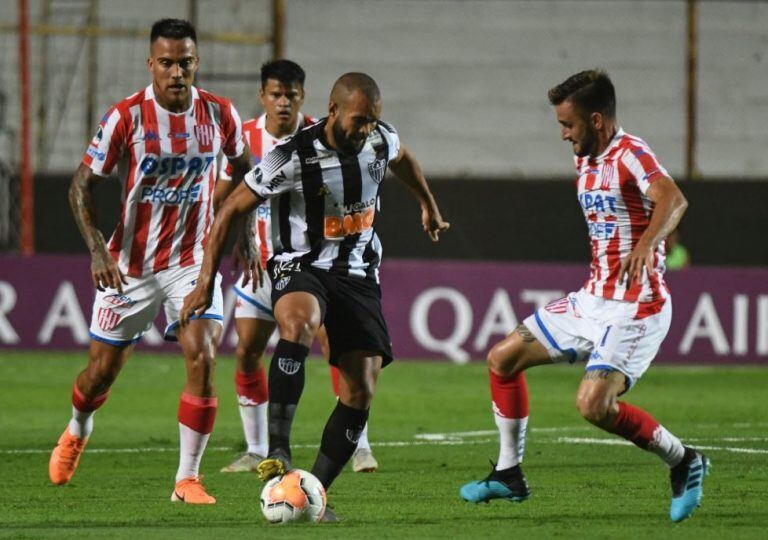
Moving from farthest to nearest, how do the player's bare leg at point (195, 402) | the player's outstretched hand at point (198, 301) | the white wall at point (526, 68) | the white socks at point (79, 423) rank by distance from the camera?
the white wall at point (526, 68) < the white socks at point (79, 423) < the player's bare leg at point (195, 402) < the player's outstretched hand at point (198, 301)

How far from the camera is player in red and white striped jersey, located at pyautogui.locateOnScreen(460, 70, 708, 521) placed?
6.81 m

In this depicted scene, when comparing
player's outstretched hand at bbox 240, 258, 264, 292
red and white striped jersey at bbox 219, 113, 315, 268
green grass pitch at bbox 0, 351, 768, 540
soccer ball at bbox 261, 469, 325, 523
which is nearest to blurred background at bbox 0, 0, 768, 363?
green grass pitch at bbox 0, 351, 768, 540

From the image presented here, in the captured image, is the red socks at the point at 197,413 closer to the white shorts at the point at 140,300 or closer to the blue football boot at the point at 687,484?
the white shorts at the point at 140,300

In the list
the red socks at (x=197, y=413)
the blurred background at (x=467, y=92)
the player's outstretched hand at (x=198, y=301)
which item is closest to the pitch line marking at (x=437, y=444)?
the red socks at (x=197, y=413)

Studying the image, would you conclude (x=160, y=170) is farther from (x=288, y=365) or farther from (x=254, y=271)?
(x=288, y=365)

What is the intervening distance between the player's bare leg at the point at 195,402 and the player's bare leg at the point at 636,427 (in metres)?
1.85

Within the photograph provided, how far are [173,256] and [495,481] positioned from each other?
2.00m

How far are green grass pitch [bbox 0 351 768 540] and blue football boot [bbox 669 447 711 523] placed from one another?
64 millimetres

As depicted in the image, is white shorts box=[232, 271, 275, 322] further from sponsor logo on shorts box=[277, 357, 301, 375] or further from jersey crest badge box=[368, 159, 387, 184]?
sponsor logo on shorts box=[277, 357, 301, 375]

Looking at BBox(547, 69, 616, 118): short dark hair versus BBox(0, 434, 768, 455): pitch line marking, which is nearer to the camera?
BBox(547, 69, 616, 118): short dark hair

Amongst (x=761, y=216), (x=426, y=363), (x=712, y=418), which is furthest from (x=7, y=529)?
(x=761, y=216)

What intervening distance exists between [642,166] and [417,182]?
151 cm

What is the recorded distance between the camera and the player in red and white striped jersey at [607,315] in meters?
6.81

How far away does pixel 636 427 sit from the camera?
684cm
